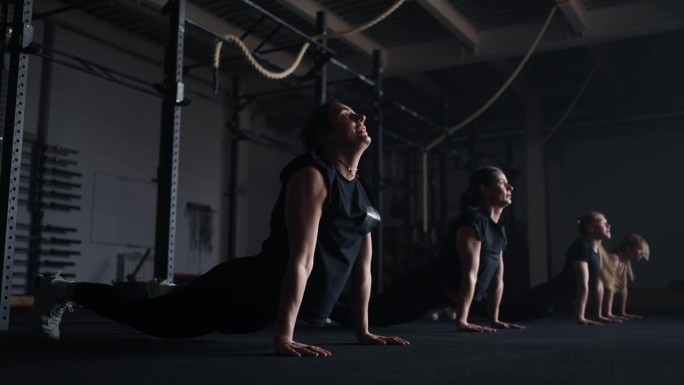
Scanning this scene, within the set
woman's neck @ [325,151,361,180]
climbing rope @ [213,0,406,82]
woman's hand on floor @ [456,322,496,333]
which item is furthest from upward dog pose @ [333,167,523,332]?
climbing rope @ [213,0,406,82]

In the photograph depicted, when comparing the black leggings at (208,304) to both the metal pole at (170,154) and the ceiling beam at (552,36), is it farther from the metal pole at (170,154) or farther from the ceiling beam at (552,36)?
the ceiling beam at (552,36)

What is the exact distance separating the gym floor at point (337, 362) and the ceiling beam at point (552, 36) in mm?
4513

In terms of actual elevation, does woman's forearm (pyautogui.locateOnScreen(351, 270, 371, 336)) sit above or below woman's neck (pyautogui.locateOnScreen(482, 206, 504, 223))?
below

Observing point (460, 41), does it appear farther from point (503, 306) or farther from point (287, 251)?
point (287, 251)

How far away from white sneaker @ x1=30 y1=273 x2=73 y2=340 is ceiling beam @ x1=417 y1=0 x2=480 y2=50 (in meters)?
4.58

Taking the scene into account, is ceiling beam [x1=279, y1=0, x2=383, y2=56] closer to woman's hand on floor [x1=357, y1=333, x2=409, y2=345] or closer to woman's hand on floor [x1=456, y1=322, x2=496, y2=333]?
woman's hand on floor [x1=456, y1=322, x2=496, y2=333]

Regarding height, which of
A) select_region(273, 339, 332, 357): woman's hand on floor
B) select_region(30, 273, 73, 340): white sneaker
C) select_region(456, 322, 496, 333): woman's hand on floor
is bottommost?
select_region(456, 322, 496, 333): woman's hand on floor

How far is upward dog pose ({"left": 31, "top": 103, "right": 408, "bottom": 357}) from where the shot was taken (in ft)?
6.24

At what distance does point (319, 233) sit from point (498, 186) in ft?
5.92

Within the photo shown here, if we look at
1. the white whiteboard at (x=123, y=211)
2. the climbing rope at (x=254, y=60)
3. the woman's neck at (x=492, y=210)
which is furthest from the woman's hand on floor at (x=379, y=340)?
the white whiteboard at (x=123, y=211)

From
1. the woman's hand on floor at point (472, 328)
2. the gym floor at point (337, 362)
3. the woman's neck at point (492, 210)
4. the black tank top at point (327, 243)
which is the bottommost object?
the woman's hand on floor at point (472, 328)

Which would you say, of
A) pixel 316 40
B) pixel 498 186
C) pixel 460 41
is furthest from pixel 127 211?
pixel 498 186

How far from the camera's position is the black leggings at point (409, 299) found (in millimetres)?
3680

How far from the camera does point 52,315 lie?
236 centimetres
